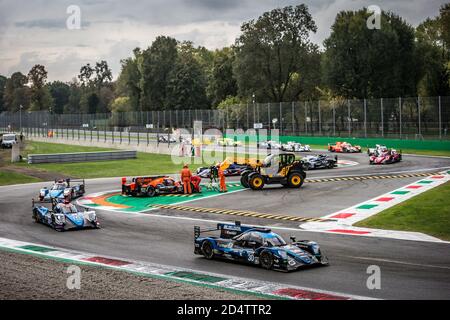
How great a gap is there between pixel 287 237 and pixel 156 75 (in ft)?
360

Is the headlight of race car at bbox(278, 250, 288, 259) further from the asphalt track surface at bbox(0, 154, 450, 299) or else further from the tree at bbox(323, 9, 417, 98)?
the tree at bbox(323, 9, 417, 98)

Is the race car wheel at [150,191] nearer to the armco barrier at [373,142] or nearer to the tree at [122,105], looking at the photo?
the armco barrier at [373,142]

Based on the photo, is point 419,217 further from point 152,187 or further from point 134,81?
point 134,81

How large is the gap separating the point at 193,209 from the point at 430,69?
235 feet

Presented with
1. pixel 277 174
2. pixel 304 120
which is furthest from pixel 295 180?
pixel 304 120

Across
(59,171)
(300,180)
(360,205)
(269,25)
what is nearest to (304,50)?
(269,25)

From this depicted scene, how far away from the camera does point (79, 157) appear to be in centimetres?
5309

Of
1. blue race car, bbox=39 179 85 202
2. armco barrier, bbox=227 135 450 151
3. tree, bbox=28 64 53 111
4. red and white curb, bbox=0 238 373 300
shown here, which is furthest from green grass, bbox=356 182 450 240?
tree, bbox=28 64 53 111

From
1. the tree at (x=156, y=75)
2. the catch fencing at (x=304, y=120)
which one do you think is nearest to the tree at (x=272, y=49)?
the catch fencing at (x=304, y=120)

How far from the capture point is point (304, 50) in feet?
309

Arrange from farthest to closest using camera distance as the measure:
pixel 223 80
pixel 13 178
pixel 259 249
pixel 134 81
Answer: pixel 134 81
pixel 223 80
pixel 13 178
pixel 259 249

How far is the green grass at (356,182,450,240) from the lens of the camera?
22375mm

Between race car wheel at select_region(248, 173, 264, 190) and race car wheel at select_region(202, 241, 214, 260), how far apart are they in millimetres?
16154
